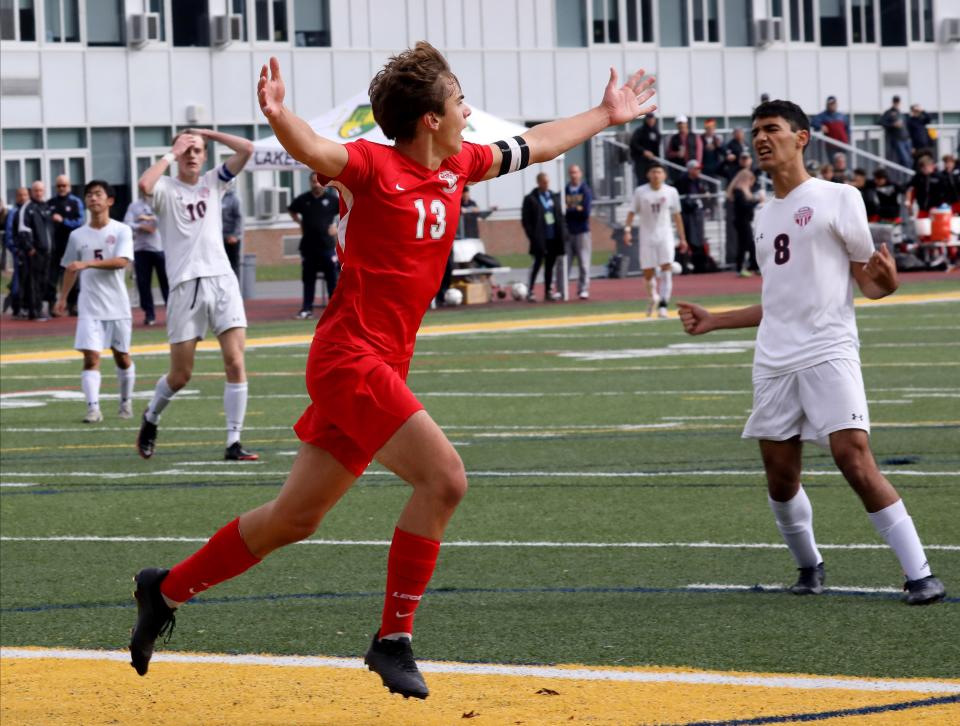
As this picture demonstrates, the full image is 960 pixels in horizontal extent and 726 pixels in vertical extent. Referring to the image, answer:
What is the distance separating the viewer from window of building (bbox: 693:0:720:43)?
53.7m

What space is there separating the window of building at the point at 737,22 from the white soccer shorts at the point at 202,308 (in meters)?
42.4

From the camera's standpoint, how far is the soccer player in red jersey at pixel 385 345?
588 centimetres

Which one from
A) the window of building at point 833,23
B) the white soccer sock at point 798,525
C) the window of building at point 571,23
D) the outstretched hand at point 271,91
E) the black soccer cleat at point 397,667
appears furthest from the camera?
the window of building at point 833,23

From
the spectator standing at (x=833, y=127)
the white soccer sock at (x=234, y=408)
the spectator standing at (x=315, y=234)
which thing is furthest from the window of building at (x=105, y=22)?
the white soccer sock at (x=234, y=408)

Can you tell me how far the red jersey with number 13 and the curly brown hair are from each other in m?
Result: 0.12

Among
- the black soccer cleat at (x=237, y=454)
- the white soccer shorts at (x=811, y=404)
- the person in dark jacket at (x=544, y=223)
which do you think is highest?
the person in dark jacket at (x=544, y=223)

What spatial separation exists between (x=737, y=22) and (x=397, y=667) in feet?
165

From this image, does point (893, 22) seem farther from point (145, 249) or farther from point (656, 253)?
point (145, 249)

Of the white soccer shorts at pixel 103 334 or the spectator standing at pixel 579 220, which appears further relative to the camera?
the spectator standing at pixel 579 220

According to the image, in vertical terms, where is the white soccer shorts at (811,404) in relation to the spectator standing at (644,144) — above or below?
below

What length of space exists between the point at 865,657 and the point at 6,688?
317cm

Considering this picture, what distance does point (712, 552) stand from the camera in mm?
9273

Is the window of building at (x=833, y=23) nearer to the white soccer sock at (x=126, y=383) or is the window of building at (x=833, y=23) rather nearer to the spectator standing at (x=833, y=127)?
the spectator standing at (x=833, y=127)

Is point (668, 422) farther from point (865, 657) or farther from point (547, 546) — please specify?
point (865, 657)
